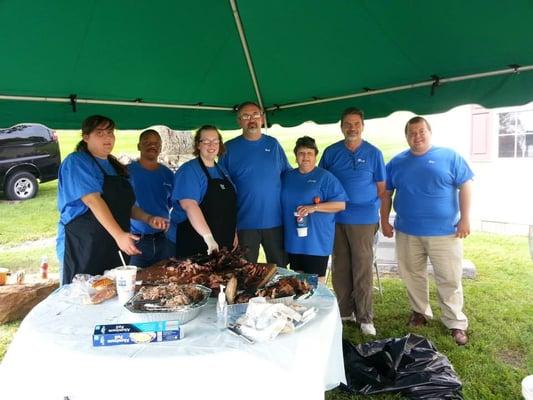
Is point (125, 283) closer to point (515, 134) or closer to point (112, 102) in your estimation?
point (112, 102)

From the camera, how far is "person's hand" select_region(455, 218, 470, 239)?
342 centimetres

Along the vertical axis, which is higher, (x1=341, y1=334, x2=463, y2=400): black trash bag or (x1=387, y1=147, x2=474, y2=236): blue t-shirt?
(x1=387, y1=147, x2=474, y2=236): blue t-shirt

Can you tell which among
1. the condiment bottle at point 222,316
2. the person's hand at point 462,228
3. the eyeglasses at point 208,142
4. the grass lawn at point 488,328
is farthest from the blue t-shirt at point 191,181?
the person's hand at point 462,228

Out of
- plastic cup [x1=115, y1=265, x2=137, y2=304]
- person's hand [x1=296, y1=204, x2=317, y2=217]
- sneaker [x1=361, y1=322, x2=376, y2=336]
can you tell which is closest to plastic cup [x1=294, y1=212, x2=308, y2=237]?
person's hand [x1=296, y1=204, x2=317, y2=217]

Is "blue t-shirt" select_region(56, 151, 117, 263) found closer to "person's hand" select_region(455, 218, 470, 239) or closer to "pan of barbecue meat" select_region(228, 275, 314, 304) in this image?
"pan of barbecue meat" select_region(228, 275, 314, 304)

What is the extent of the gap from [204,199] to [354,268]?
171 centimetres

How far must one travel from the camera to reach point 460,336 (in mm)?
3537

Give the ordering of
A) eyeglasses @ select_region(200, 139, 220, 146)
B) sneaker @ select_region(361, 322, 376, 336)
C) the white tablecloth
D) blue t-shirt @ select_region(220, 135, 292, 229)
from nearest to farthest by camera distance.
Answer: the white tablecloth → eyeglasses @ select_region(200, 139, 220, 146) → blue t-shirt @ select_region(220, 135, 292, 229) → sneaker @ select_region(361, 322, 376, 336)

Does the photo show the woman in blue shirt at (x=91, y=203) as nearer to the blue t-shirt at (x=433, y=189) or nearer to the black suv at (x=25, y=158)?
the blue t-shirt at (x=433, y=189)

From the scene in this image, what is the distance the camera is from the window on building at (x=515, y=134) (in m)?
8.25

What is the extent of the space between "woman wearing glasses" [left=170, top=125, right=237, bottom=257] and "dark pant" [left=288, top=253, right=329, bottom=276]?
0.59 meters

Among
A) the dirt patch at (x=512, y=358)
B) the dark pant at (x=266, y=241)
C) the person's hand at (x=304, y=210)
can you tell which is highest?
the person's hand at (x=304, y=210)

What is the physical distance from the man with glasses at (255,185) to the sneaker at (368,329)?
112 cm

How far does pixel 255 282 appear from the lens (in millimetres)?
1934
